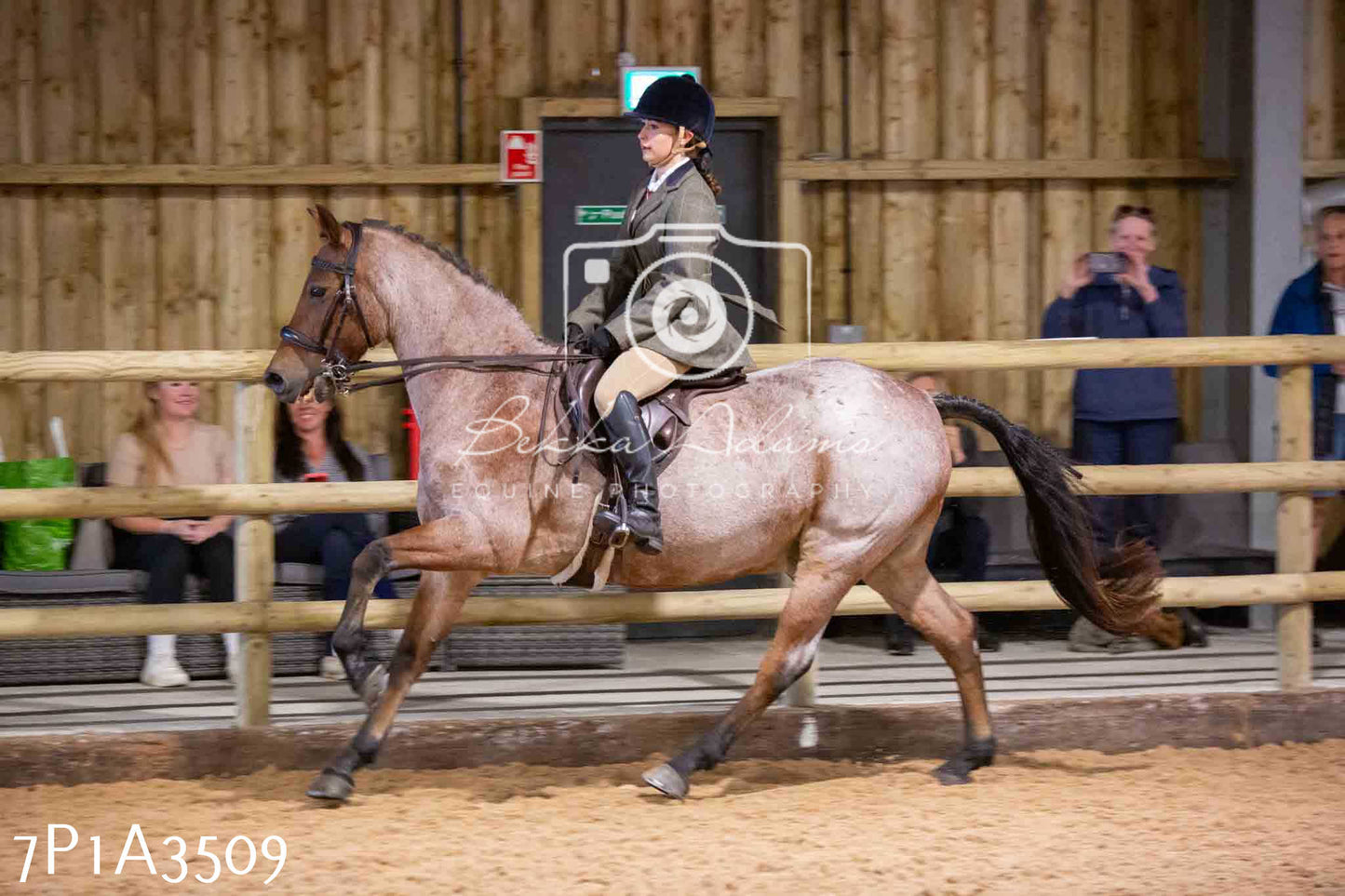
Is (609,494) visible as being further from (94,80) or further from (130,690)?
(94,80)

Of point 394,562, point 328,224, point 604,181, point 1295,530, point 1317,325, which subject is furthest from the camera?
point 604,181

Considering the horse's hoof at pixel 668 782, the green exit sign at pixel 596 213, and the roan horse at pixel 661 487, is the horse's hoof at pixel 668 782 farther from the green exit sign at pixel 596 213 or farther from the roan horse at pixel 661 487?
the green exit sign at pixel 596 213

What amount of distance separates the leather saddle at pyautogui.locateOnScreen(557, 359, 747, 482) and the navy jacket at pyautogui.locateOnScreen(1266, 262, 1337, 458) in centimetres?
347

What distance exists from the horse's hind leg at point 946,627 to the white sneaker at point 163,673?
9.93 ft

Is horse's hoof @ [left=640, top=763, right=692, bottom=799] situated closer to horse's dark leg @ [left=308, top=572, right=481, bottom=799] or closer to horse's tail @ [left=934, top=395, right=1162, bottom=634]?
horse's dark leg @ [left=308, top=572, right=481, bottom=799]

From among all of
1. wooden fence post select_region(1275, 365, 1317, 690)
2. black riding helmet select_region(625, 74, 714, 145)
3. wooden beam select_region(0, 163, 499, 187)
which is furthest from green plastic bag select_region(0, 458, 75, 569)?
wooden fence post select_region(1275, 365, 1317, 690)

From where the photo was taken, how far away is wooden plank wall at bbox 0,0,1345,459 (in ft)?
26.5

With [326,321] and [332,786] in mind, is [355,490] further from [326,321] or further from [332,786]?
[332,786]

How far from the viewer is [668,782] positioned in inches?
190

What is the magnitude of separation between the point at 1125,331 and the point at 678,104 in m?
3.19

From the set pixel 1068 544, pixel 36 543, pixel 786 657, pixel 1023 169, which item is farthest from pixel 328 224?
pixel 1023 169

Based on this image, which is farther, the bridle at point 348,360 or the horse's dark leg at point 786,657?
the horse's dark leg at point 786,657

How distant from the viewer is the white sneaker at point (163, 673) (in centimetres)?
633

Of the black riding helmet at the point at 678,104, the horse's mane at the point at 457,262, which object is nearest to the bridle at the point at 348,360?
the horse's mane at the point at 457,262
